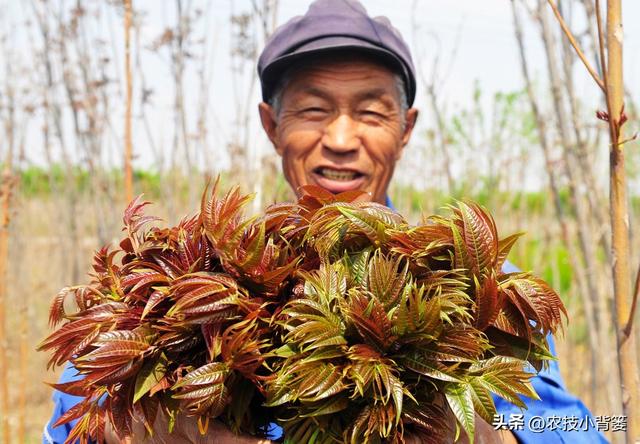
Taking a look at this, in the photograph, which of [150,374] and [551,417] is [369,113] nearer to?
[551,417]

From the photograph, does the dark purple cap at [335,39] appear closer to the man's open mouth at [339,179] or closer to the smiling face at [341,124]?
the smiling face at [341,124]

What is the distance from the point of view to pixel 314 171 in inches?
56.1

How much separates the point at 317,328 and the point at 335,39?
81cm

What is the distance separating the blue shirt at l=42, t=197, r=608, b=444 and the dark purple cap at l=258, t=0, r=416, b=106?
0.66 meters

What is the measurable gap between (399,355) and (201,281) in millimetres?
249

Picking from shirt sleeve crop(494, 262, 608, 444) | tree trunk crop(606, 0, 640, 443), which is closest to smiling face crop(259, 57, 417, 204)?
shirt sleeve crop(494, 262, 608, 444)

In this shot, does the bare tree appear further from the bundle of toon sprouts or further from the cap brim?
the cap brim

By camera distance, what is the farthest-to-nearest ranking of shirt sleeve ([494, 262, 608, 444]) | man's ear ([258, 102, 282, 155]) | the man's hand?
man's ear ([258, 102, 282, 155]) < shirt sleeve ([494, 262, 608, 444]) < the man's hand

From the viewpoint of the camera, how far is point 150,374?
82cm

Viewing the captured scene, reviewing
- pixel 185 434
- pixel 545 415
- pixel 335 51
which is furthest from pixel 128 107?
pixel 545 415

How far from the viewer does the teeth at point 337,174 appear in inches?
55.6

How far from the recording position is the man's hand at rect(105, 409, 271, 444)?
2.80 ft

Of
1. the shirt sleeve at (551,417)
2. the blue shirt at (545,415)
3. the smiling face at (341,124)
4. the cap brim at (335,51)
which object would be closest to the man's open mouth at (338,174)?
the smiling face at (341,124)

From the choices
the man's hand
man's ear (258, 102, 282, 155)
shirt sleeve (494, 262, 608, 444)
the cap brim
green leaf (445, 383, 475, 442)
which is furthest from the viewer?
man's ear (258, 102, 282, 155)
